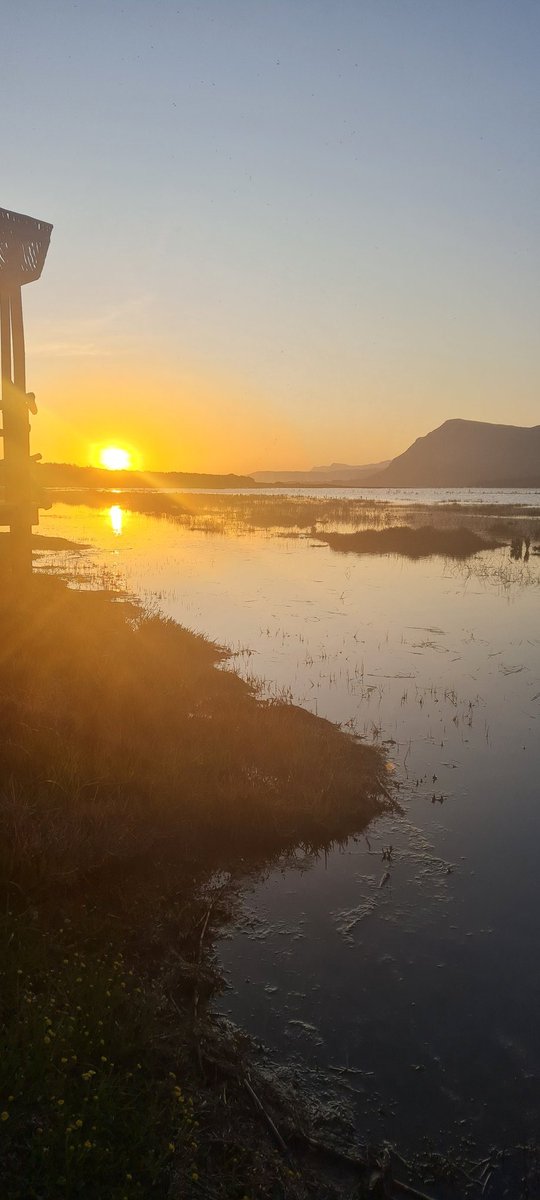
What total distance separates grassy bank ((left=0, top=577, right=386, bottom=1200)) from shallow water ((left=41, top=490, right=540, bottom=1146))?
2.03 feet

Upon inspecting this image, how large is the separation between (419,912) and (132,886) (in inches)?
119

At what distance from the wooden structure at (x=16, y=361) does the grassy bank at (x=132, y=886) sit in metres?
2.20

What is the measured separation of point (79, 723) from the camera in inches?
370

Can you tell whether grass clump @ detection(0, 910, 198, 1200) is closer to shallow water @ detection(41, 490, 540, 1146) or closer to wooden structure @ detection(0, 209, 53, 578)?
shallow water @ detection(41, 490, 540, 1146)

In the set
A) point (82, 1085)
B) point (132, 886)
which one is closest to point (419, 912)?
point (132, 886)

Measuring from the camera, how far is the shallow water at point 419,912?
5.16m

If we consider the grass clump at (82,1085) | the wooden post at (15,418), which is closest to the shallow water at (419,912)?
the grass clump at (82,1085)

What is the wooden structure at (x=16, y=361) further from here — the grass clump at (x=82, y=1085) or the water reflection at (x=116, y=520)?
the water reflection at (x=116, y=520)

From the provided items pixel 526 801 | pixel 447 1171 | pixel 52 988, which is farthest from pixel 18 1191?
pixel 526 801

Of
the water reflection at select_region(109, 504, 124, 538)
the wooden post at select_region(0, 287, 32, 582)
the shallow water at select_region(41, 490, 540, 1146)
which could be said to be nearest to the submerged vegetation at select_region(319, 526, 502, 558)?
the water reflection at select_region(109, 504, 124, 538)

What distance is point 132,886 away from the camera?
7.12 meters

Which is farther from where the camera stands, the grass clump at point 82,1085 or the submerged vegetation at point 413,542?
the submerged vegetation at point 413,542

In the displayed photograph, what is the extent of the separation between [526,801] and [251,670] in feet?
24.7

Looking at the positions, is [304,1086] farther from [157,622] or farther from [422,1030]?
[157,622]
